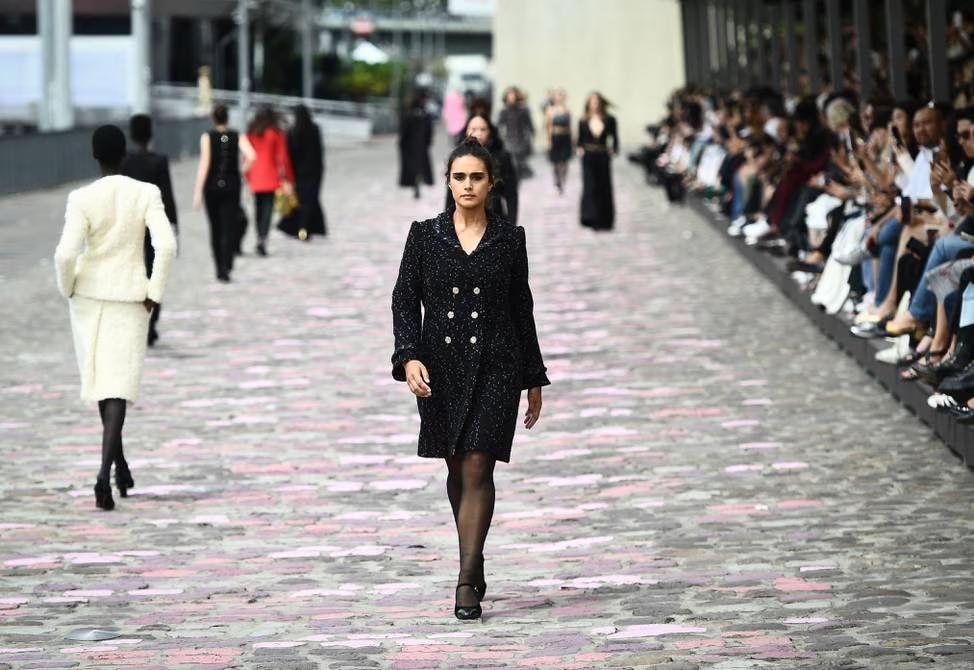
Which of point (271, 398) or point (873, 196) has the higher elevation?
point (873, 196)

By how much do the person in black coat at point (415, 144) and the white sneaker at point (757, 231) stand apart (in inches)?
551

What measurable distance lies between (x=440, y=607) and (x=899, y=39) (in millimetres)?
12614

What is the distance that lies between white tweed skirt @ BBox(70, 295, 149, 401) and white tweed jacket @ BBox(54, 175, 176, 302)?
0.06 meters

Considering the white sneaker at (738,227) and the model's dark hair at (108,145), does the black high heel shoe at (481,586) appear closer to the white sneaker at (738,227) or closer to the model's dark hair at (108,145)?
the model's dark hair at (108,145)

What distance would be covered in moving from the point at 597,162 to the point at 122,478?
18421 millimetres

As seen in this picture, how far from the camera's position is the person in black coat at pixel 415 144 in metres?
37.5

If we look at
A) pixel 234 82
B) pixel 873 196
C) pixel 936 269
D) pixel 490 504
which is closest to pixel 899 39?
pixel 873 196

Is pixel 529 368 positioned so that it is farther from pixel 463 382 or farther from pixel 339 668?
pixel 339 668

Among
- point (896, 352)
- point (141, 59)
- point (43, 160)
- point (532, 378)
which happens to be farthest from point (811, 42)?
point (141, 59)

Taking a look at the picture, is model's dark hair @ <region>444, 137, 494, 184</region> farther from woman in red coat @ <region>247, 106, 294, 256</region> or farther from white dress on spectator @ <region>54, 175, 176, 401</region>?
woman in red coat @ <region>247, 106, 294, 256</region>

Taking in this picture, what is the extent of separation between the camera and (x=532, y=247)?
88.1 ft

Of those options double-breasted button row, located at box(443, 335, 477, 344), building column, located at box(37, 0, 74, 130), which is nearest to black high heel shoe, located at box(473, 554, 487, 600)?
double-breasted button row, located at box(443, 335, 477, 344)

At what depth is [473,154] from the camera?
793 centimetres

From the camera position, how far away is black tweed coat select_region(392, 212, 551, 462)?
7898 mm
